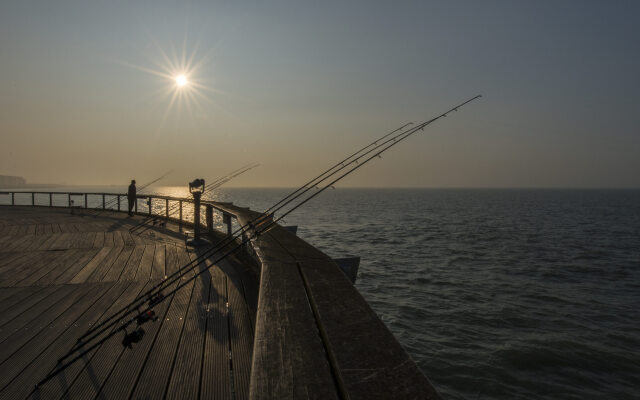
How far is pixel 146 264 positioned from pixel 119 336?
299 centimetres

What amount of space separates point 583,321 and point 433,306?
3981mm

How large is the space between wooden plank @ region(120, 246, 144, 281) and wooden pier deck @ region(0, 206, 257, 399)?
2 centimetres

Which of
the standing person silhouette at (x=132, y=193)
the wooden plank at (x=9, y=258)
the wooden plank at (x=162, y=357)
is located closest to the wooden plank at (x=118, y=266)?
the wooden plank at (x=9, y=258)

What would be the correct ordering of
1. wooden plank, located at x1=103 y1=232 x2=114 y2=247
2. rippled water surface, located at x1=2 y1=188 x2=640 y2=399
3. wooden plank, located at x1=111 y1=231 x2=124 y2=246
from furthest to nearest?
wooden plank, located at x1=111 y1=231 x2=124 y2=246, wooden plank, located at x1=103 y1=232 x2=114 y2=247, rippled water surface, located at x1=2 y1=188 x2=640 y2=399

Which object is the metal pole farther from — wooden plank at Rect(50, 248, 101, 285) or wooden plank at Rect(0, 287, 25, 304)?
wooden plank at Rect(0, 287, 25, 304)

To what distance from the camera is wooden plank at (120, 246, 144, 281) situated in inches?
214

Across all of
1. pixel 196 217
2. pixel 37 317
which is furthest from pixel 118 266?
pixel 37 317

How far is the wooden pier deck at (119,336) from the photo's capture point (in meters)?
2.58

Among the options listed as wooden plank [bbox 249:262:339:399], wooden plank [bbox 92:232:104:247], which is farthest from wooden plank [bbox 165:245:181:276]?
wooden plank [bbox 249:262:339:399]

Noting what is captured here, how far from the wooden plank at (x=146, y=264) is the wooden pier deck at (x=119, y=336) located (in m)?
0.02

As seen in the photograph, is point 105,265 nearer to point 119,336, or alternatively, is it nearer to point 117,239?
point 117,239

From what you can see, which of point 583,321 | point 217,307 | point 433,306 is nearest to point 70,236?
point 217,307

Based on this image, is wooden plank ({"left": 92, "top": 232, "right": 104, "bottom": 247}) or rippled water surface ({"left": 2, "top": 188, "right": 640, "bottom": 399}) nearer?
rippled water surface ({"left": 2, "top": 188, "right": 640, "bottom": 399})

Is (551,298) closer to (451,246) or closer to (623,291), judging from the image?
(623,291)
